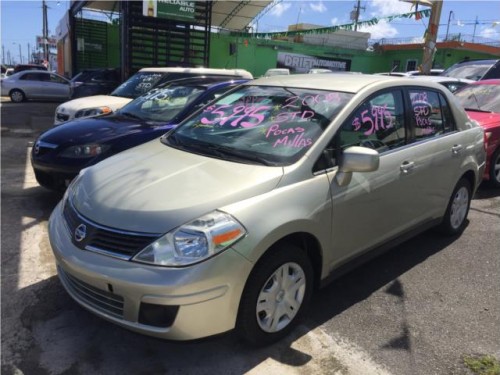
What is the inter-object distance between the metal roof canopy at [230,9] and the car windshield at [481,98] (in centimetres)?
1787

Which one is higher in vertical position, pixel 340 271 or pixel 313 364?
pixel 340 271

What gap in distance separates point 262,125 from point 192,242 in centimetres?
131

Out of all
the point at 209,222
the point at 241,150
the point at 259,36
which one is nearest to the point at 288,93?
the point at 241,150

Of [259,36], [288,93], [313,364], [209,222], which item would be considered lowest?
[313,364]

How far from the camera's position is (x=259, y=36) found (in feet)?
90.3

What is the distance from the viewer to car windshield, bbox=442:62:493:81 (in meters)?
12.1

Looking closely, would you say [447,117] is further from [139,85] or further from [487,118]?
[139,85]

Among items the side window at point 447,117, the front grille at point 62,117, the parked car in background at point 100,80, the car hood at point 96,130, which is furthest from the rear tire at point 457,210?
the parked car in background at point 100,80

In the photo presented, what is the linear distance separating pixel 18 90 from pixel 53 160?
56.6ft

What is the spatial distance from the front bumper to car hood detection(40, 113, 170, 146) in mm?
2829

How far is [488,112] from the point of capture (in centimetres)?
723

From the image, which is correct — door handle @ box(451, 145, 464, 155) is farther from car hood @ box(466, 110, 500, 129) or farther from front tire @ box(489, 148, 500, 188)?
front tire @ box(489, 148, 500, 188)

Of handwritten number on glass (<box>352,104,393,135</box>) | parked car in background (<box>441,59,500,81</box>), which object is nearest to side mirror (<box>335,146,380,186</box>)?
handwritten number on glass (<box>352,104,393,135</box>)

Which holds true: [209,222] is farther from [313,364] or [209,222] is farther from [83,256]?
[313,364]
